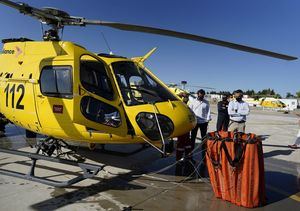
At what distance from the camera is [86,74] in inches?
233

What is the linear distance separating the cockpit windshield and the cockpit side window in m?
0.25

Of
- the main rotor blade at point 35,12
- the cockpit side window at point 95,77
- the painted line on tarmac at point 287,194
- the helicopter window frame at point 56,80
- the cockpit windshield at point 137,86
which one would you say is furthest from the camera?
the cockpit windshield at point 137,86

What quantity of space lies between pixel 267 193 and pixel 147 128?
250 centimetres

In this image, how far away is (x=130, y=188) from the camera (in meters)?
5.71

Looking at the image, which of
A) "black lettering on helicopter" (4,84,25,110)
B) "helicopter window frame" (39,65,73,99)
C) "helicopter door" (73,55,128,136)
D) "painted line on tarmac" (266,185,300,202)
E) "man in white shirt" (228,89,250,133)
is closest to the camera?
"painted line on tarmac" (266,185,300,202)

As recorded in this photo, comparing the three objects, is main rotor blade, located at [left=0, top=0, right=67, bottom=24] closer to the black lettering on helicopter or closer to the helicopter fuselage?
the helicopter fuselage

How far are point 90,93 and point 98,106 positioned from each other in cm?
28

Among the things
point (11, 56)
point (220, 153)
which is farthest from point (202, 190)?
point (11, 56)

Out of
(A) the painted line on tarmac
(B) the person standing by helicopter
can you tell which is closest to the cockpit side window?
(A) the painted line on tarmac

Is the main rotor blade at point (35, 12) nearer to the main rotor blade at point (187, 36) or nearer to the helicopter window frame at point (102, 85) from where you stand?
the main rotor blade at point (187, 36)

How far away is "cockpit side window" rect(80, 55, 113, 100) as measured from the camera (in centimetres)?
573

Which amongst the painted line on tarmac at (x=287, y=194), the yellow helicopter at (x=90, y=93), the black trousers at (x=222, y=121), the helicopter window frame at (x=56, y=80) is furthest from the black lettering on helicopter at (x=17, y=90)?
the black trousers at (x=222, y=121)

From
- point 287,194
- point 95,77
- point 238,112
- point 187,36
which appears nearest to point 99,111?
point 95,77

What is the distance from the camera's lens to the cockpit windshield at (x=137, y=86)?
5859 mm
